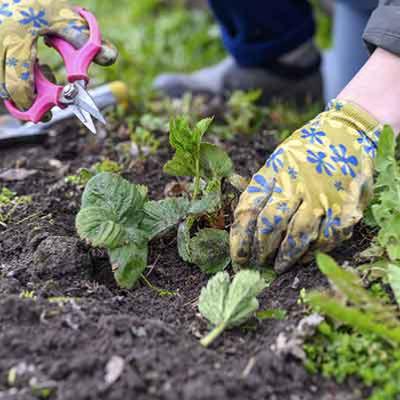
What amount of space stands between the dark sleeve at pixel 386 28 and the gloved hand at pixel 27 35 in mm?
770

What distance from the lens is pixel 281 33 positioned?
137 inches

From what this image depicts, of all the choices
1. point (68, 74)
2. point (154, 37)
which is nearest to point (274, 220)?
point (68, 74)

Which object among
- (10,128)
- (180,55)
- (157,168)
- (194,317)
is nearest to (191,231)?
(194,317)

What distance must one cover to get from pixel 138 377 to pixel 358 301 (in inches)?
19.5

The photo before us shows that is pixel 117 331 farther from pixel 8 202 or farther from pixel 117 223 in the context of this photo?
pixel 8 202

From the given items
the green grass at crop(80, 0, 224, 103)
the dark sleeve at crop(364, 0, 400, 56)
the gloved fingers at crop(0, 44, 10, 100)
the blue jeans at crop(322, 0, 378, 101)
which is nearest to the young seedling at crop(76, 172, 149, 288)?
the gloved fingers at crop(0, 44, 10, 100)

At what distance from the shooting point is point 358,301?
1409 mm

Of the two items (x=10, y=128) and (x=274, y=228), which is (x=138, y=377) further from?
(x=10, y=128)

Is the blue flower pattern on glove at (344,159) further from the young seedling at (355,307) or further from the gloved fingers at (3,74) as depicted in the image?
the gloved fingers at (3,74)

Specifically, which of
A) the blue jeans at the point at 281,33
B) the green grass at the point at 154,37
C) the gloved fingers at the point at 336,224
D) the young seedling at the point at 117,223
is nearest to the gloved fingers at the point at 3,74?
the young seedling at the point at 117,223

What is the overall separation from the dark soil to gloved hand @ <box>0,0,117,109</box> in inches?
15.4

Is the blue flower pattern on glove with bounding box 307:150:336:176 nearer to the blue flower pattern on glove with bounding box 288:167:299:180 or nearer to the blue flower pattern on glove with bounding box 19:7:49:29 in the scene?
the blue flower pattern on glove with bounding box 288:167:299:180

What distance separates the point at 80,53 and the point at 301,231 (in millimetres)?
878

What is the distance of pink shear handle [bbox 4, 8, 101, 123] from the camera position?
1.94 m
